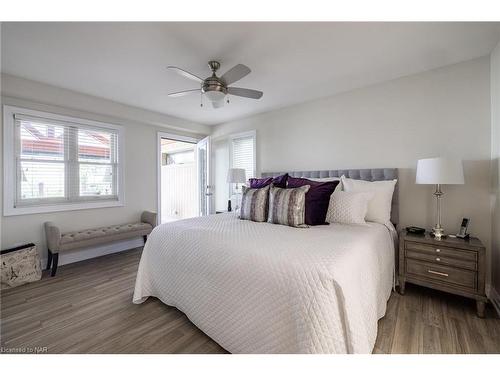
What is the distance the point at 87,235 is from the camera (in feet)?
9.70

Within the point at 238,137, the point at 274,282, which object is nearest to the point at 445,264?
the point at 274,282

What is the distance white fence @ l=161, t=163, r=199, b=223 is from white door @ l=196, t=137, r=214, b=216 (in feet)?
3.33

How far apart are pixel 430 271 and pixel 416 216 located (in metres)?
0.72

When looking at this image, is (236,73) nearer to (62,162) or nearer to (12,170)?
(62,162)

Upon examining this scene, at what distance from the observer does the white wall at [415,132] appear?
2139mm

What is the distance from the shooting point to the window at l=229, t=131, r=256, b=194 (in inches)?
161

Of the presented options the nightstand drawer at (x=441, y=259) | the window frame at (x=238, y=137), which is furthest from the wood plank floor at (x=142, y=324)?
the window frame at (x=238, y=137)

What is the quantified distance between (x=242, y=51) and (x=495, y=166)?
8.53ft

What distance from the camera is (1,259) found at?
Answer: 7.77 ft

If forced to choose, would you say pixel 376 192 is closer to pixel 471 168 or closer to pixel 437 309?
pixel 471 168

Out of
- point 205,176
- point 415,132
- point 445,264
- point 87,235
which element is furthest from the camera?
point 205,176

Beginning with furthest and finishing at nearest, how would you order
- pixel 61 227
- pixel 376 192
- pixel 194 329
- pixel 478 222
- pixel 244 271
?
1. pixel 61 227
2. pixel 376 192
3. pixel 478 222
4. pixel 194 329
5. pixel 244 271

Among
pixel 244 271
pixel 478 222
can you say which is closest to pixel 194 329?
pixel 244 271

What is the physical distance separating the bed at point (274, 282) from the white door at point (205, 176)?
211cm
